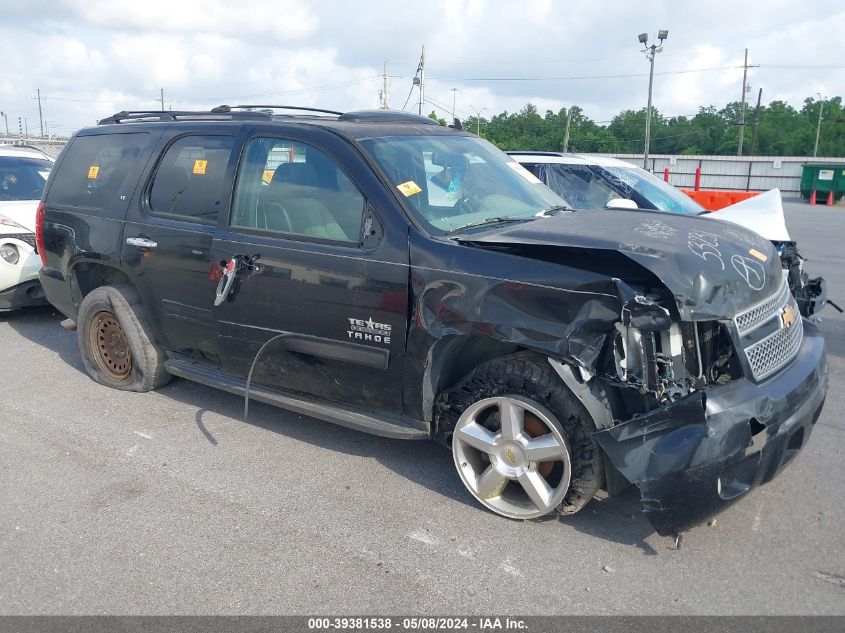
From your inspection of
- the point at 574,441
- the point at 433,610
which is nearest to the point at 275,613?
the point at 433,610

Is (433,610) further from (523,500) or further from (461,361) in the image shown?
(461,361)

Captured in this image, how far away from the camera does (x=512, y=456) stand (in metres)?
3.59

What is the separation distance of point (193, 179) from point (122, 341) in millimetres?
1459

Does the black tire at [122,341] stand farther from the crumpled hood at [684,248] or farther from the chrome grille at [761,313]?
the chrome grille at [761,313]

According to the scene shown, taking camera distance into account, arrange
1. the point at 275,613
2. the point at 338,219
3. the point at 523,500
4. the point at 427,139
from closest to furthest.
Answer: the point at 275,613 → the point at 523,500 → the point at 338,219 → the point at 427,139

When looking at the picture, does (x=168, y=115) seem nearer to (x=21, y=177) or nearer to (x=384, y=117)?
(x=384, y=117)

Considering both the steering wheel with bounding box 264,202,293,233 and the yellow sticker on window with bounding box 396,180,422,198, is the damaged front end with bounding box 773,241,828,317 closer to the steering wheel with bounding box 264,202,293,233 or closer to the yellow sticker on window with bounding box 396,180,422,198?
the yellow sticker on window with bounding box 396,180,422,198

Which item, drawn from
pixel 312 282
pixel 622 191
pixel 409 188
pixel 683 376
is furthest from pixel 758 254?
pixel 622 191

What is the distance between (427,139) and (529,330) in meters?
1.79

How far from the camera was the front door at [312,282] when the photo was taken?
150 inches

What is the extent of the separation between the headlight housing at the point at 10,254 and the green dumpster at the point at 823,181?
32.9 meters

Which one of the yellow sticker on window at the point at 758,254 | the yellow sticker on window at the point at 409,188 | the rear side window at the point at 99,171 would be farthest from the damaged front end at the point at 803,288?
the rear side window at the point at 99,171

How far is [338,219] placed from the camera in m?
4.05

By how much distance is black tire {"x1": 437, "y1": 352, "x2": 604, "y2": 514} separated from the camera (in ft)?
11.0
